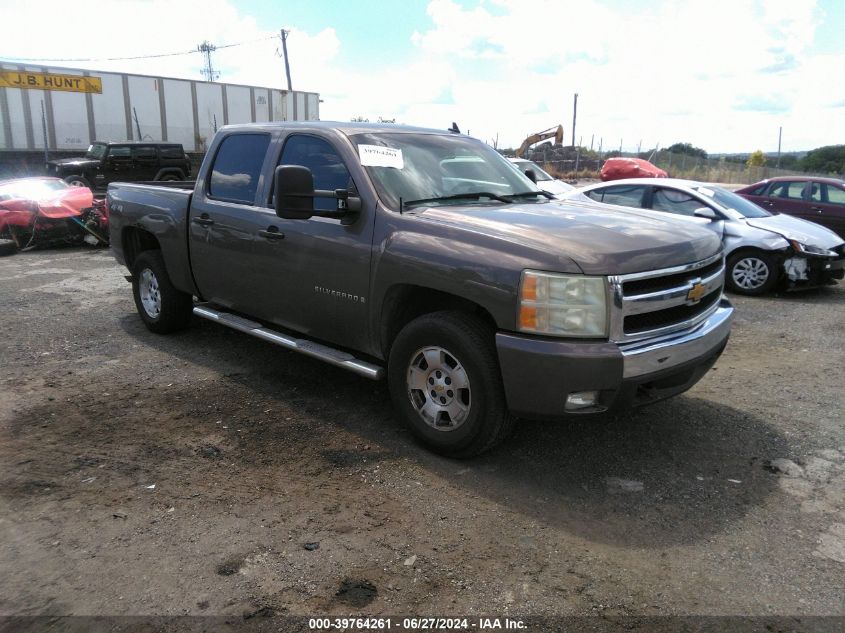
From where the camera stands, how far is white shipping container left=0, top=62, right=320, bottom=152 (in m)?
23.9

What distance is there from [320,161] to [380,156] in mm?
493

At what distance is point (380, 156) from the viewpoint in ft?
14.1

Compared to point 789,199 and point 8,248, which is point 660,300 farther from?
point 8,248

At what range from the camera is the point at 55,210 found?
12570 mm

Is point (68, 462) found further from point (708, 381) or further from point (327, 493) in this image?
point (708, 381)

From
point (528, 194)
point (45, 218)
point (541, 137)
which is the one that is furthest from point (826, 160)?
point (528, 194)

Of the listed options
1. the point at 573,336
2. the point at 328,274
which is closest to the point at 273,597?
the point at 573,336

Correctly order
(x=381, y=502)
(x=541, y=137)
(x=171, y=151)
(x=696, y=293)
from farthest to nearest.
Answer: (x=541, y=137)
(x=171, y=151)
(x=696, y=293)
(x=381, y=502)

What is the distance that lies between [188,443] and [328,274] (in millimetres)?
1393

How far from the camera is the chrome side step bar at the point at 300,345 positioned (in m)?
4.10

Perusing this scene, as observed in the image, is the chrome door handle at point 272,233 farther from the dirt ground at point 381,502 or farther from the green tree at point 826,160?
the green tree at point 826,160

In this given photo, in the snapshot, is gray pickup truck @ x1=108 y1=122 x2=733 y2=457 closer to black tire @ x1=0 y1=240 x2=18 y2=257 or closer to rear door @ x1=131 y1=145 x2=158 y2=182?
black tire @ x1=0 y1=240 x2=18 y2=257

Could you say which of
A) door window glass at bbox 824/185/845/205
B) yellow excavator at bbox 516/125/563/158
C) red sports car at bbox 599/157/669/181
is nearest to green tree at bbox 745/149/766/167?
yellow excavator at bbox 516/125/563/158

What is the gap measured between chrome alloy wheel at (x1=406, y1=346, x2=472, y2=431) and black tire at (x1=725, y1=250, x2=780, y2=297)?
6707 mm
